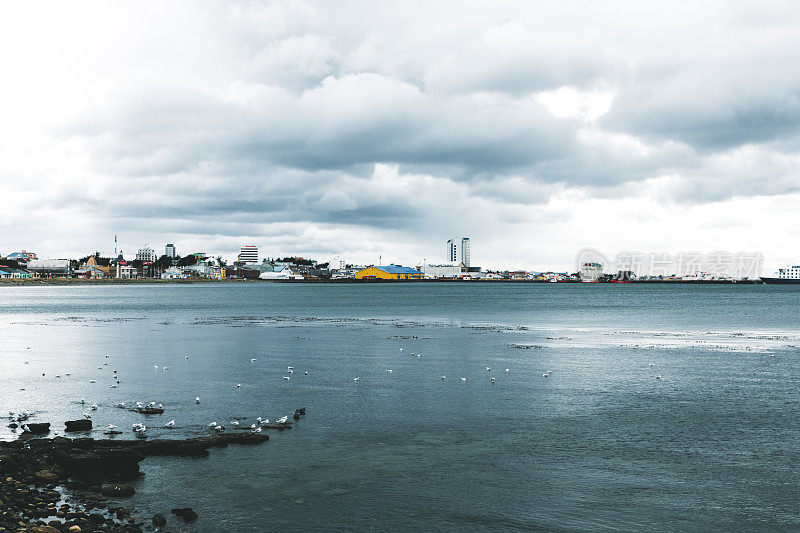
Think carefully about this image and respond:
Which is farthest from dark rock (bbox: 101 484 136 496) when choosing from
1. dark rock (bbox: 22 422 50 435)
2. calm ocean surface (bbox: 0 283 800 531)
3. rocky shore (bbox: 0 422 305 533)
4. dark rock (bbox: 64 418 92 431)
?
dark rock (bbox: 22 422 50 435)

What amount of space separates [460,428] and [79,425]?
15.1 metres

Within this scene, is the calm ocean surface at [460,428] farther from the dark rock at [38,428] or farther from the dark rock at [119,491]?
the dark rock at [38,428]

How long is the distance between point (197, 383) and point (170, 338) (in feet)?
94.2

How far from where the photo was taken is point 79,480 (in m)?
19.3

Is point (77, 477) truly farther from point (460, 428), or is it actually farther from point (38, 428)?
point (460, 428)

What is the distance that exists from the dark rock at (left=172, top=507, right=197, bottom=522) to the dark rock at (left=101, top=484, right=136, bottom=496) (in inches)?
84.8

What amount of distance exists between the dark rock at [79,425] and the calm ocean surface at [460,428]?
0.75 m

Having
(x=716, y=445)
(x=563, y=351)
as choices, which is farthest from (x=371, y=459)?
(x=563, y=351)

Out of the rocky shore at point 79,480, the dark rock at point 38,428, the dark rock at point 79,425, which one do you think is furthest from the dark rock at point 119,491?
the dark rock at point 38,428

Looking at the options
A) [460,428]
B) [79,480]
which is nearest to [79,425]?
[79,480]

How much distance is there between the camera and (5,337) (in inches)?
2474

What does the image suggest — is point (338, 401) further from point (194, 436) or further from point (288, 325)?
point (288, 325)

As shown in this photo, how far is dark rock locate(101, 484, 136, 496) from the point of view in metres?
18.4

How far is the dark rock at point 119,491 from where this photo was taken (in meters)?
18.4
